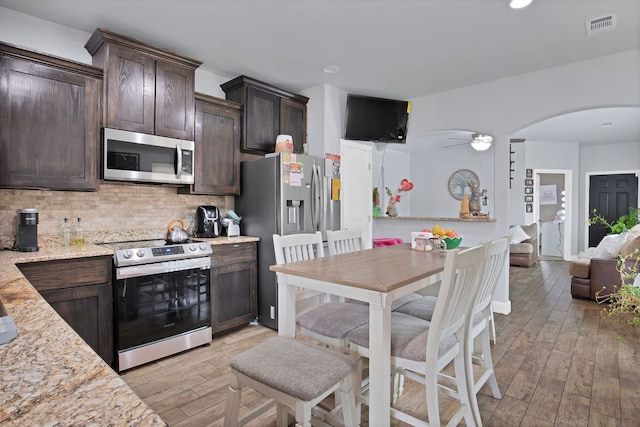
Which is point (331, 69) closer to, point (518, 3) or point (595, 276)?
point (518, 3)

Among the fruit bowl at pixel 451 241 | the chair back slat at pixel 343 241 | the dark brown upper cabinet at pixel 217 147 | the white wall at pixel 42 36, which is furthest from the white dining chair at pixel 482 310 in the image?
the white wall at pixel 42 36

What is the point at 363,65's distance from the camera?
354 cm

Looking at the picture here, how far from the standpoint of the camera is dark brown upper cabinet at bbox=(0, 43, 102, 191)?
7.48 ft

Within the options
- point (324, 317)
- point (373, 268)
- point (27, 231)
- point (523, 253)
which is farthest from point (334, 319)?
point (523, 253)

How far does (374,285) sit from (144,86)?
99.2 inches

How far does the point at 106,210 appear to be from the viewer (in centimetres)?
298

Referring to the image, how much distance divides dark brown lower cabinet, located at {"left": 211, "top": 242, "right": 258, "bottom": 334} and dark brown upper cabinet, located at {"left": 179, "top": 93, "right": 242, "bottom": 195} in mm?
633

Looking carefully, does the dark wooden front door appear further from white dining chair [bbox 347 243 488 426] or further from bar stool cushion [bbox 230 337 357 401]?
bar stool cushion [bbox 230 337 357 401]

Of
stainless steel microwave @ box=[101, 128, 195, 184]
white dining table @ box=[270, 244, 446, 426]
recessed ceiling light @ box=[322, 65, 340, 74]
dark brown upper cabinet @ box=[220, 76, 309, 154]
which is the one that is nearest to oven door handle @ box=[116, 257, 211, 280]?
stainless steel microwave @ box=[101, 128, 195, 184]

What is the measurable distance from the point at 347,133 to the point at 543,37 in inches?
83.2

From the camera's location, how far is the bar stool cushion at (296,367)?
131 cm

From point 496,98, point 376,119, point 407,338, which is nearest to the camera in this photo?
point 407,338

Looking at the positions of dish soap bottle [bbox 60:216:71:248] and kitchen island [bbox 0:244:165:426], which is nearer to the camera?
kitchen island [bbox 0:244:165:426]

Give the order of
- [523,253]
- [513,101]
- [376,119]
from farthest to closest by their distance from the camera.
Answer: [523,253], [376,119], [513,101]
